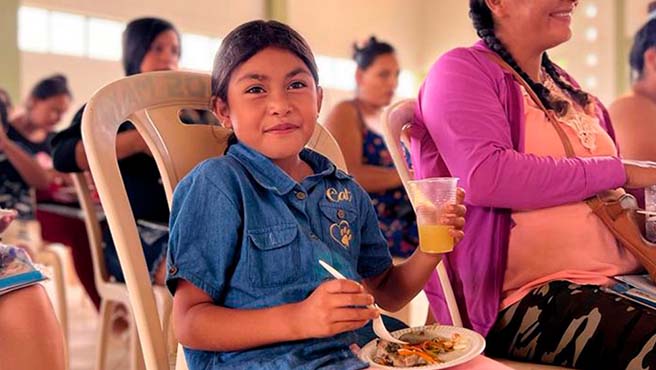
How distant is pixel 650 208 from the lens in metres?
1.46

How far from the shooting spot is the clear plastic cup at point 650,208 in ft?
4.67

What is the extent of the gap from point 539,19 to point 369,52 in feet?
6.84

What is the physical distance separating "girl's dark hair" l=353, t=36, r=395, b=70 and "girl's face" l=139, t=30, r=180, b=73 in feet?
4.36

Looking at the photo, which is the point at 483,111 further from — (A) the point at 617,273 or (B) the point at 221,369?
(B) the point at 221,369

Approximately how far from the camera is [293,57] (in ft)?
3.86

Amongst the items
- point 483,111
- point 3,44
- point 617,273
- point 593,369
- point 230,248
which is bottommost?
point 593,369

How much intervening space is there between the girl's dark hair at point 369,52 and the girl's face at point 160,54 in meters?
1.33

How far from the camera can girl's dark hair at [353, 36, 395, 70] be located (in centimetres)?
361

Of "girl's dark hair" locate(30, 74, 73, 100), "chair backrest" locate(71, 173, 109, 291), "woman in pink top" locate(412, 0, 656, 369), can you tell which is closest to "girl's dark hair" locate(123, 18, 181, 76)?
"chair backrest" locate(71, 173, 109, 291)

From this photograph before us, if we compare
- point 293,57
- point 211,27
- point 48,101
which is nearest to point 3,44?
point 48,101

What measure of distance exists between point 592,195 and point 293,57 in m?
0.69

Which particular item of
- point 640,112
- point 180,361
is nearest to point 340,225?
point 180,361

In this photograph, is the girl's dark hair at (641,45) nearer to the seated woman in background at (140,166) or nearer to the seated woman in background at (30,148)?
the seated woman in background at (140,166)

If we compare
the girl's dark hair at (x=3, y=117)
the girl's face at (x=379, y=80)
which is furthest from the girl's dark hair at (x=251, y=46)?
the girl's dark hair at (x=3, y=117)
